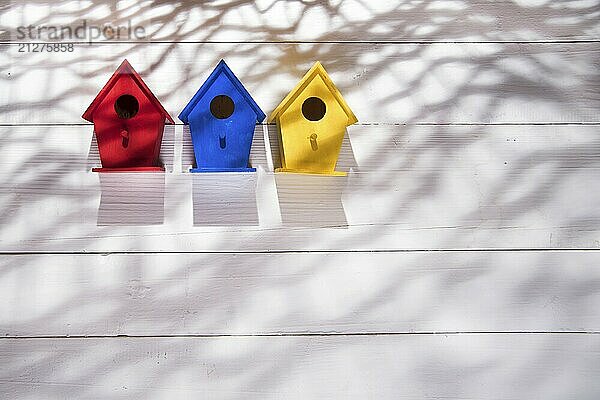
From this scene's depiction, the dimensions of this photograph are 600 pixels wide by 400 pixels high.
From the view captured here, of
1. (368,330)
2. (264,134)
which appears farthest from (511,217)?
(264,134)

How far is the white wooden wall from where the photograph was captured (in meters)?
1.20

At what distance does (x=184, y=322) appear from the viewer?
1.20 m

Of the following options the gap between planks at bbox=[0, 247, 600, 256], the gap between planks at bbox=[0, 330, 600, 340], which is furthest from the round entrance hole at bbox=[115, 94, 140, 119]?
the gap between planks at bbox=[0, 330, 600, 340]

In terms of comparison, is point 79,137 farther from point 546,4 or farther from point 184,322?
point 546,4

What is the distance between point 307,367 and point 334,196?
33 centimetres

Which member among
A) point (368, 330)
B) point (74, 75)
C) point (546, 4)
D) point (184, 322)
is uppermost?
point (74, 75)

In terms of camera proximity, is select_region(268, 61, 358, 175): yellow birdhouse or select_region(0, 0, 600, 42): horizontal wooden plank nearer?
select_region(268, 61, 358, 175): yellow birdhouse

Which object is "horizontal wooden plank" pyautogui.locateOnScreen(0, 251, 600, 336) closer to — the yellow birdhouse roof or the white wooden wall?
the white wooden wall

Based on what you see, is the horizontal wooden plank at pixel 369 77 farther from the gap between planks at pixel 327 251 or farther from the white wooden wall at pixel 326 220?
the gap between planks at pixel 327 251

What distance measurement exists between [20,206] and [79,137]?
170mm

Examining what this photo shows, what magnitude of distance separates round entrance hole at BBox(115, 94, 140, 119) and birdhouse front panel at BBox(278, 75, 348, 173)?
0.94 ft

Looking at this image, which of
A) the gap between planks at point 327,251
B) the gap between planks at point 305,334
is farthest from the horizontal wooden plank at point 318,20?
the gap between planks at point 305,334

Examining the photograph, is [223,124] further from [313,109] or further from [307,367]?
[307,367]

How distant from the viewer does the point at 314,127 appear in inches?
45.2
